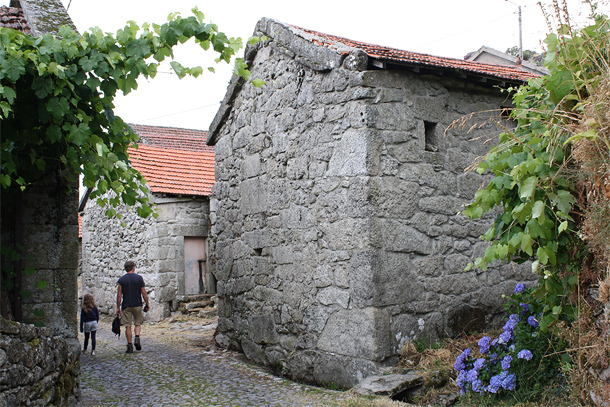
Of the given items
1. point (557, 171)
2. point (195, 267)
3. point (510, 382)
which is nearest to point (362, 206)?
point (510, 382)

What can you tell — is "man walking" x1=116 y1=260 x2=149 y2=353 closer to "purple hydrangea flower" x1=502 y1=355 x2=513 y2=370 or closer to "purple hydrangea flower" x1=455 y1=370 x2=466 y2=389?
"purple hydrangea flower" x1=455 y1=370 x2=466 y2=389

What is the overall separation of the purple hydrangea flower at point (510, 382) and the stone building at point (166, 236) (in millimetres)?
8389

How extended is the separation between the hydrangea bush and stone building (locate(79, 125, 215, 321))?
8018 mm

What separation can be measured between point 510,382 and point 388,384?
3.38 feet

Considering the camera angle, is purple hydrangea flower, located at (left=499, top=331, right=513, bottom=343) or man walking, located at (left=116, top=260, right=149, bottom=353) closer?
purple hydrangea flower, located at (left=499, top=331, right=513, bottom=343)

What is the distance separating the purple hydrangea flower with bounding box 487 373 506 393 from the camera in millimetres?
4332

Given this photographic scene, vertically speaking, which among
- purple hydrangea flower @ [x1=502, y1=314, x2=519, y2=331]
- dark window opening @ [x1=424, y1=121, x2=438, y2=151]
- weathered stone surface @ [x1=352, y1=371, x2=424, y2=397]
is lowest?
weathered stone surface @ [x1=352, y1=371, x2=424, y2=397]

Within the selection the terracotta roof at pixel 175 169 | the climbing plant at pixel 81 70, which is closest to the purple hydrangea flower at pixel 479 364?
the climbing plant at pixel 81 70

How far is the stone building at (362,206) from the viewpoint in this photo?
5340 mm

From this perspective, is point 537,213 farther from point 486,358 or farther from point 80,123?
point 80,123

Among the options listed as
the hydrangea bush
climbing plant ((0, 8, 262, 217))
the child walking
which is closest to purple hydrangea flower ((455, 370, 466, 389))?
the hydrangea bush

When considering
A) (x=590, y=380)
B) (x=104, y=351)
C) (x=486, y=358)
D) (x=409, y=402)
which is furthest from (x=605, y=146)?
(x=104, y=351)

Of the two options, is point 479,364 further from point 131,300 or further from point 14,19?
point 14,19

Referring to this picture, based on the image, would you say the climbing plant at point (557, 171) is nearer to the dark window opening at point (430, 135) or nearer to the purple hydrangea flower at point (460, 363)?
the purple hydrangea flower at point (460, 363)
